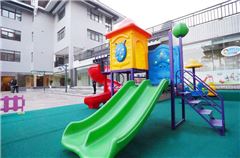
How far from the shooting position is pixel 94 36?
1898 centimetres

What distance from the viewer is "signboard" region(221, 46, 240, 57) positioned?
625 cm

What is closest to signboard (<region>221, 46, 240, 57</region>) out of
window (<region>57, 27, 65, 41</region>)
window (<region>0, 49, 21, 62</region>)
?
window (<region>57, 27, 65, 41</region>)

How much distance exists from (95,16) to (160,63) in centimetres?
1769

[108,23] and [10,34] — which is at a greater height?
[108,23]

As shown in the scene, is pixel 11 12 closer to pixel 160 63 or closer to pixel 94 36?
pixel 94 36

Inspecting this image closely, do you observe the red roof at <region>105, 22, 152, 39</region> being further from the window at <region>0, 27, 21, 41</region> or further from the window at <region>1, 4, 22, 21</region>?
the window at <region>1, 4, 22, 21</region>

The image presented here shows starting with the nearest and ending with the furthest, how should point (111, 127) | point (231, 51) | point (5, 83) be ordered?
point (111, 127)
point (231, 51)
point (5, 83)

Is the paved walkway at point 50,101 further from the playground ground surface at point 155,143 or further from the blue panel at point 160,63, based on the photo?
the blue panel at point 160,63

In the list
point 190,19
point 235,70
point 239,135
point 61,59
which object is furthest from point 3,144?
point 61,59

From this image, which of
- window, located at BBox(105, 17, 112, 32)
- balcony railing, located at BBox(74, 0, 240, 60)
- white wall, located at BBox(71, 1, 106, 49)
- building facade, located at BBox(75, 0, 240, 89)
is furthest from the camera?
window, located at BBox(105, 17, 112, 32)

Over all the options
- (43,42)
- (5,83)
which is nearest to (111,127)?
(5,83)

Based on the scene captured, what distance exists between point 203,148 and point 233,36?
6.40m

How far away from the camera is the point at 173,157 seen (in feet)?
6.07

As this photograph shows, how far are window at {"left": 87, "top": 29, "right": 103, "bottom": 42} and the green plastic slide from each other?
1695 cm
